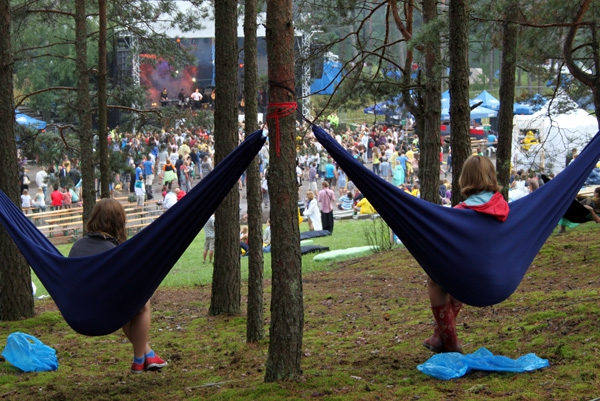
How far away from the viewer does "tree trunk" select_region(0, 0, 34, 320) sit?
8727 mm

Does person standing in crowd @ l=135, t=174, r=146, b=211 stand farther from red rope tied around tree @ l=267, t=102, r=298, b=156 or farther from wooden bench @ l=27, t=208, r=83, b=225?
red rope tied around tree @ l=267, t=102, r=298, b=156

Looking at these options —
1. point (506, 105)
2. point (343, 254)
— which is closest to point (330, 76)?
point (343, 254)

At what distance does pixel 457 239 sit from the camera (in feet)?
16.1

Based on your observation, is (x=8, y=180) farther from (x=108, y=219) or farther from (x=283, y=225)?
(x=283, y=225)

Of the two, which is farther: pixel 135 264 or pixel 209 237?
pixel 209 237

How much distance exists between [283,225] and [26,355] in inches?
112

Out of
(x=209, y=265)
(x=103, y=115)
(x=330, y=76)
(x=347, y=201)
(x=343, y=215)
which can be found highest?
(x=330, y=76)

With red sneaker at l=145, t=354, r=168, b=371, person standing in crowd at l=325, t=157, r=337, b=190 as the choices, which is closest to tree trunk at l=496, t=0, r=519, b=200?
red sneaker at l=145, t=354, r=168, b=371

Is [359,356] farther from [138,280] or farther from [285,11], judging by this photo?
[285,11]

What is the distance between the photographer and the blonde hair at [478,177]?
5.12 m

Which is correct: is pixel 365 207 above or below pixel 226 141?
below

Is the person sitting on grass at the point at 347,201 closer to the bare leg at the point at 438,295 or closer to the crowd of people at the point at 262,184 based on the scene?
the crowd of people at the point at 262,184

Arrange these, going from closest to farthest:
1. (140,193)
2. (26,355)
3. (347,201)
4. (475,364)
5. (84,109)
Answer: (475,364) → (26,355) → (84,109) → (140,193) → (347,201)

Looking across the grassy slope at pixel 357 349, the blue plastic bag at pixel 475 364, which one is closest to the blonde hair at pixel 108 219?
the grassy slope at pixel 357 349
